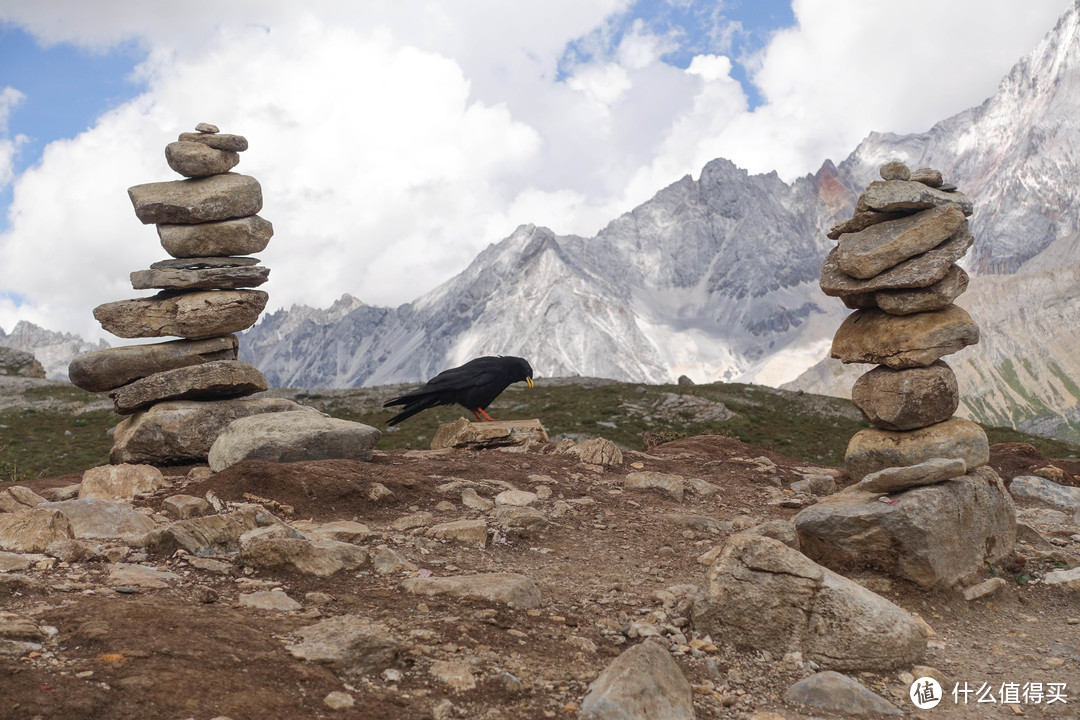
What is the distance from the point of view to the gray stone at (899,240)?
16.0 metres

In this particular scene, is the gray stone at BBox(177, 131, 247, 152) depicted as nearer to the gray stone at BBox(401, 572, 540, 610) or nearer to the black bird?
the black bird

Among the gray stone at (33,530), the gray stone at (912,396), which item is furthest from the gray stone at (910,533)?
the gray stone at (33,530)

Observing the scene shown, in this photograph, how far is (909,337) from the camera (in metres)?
16.4

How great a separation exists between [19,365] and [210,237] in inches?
1914

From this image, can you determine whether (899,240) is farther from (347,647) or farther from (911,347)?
(347,647)

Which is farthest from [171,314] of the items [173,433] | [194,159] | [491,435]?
[491,435]

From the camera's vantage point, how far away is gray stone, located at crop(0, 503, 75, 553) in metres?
10.8

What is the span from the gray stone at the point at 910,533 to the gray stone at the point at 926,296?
398 centimetres

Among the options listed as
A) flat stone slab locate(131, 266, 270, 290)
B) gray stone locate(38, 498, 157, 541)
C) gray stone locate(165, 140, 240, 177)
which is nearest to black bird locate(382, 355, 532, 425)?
flat stone slab locate(131, 266, 270, 290)

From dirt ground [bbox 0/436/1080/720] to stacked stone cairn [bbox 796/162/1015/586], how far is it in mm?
1295

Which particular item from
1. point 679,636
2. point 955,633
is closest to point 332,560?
point 679,636

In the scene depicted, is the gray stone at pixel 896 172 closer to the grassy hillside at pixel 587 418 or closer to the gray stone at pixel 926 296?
the gray stone at pixel 926 296

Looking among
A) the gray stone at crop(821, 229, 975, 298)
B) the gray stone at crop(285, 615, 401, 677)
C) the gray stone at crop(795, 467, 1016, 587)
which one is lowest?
the gray stone at crop(285, 615, 401, 677)

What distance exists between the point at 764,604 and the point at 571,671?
279cm
